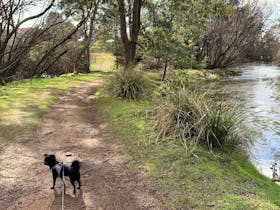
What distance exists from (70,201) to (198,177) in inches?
75.0

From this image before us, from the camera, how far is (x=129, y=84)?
11.3 metres

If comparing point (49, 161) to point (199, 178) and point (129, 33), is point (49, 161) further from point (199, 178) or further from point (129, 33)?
point (129, 33)

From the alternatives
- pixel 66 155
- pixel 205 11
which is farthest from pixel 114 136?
pixel 205 11

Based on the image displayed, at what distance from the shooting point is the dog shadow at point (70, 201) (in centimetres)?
412

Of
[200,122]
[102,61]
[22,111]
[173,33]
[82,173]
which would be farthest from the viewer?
[102,61]

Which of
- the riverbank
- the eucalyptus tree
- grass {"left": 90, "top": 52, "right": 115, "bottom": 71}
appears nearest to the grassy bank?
the riverbank

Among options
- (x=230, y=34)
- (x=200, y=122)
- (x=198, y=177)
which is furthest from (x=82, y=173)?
(x=230, y=34)

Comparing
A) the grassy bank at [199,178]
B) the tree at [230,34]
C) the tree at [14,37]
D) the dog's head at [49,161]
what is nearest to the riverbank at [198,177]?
the grassy bank at [199,178]

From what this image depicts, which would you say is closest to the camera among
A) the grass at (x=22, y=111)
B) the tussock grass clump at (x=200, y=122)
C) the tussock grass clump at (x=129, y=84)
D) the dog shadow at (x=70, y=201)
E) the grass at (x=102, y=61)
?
the dog shadow at (x=70, y=201)

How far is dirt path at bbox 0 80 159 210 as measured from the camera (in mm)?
4266

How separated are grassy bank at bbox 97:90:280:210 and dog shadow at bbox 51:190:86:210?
99 centimetres

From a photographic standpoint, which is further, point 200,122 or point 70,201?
point 200,122

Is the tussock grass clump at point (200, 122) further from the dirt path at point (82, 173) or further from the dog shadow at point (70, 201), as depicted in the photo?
the dog shadow at point (70, 201)

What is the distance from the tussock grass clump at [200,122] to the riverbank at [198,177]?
0.27 m
